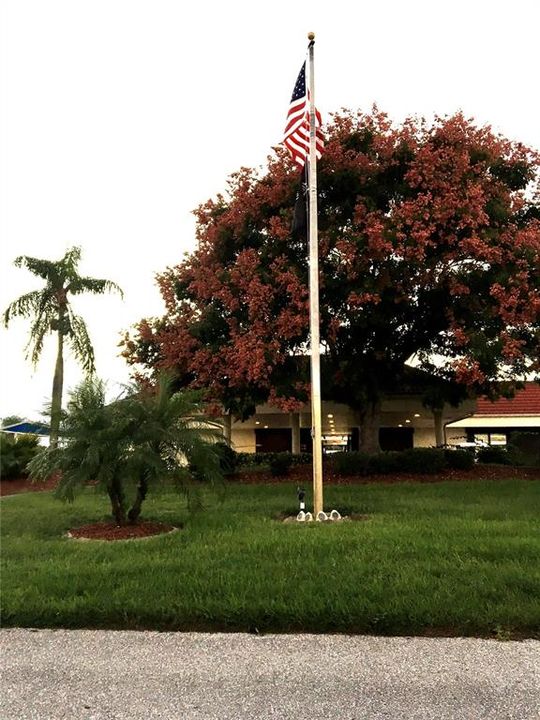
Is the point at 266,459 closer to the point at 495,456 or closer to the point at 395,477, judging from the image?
the point at 395,477

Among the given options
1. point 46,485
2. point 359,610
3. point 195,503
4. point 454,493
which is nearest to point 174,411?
point 195,503

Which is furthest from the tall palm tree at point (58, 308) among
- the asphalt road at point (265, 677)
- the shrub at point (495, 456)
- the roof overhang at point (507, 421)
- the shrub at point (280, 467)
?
the roof overhang at point (507, 421)

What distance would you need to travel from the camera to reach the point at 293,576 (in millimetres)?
5668

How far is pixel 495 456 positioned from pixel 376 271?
1180 centimetres

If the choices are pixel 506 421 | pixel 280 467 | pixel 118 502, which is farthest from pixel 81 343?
pixel 506 421

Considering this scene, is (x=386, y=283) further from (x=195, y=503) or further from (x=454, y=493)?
(x=195, y=503)

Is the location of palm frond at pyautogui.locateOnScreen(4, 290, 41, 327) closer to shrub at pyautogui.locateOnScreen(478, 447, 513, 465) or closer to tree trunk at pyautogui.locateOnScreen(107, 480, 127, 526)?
tree trunk at pyautogui.locateOnScreen(107, 480, 127, 526)

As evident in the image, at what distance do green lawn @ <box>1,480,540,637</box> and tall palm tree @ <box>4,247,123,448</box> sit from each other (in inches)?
519

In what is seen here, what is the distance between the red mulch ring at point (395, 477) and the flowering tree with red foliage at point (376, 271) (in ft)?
7.28

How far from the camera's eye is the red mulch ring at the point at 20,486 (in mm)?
18359

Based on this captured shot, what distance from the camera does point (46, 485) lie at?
748 inches

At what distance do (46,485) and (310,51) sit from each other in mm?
14835

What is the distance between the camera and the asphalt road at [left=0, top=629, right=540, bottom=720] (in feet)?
11.0

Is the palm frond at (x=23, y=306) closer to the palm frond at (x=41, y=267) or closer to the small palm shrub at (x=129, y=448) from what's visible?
the palm frond at (x=41, y=267)
